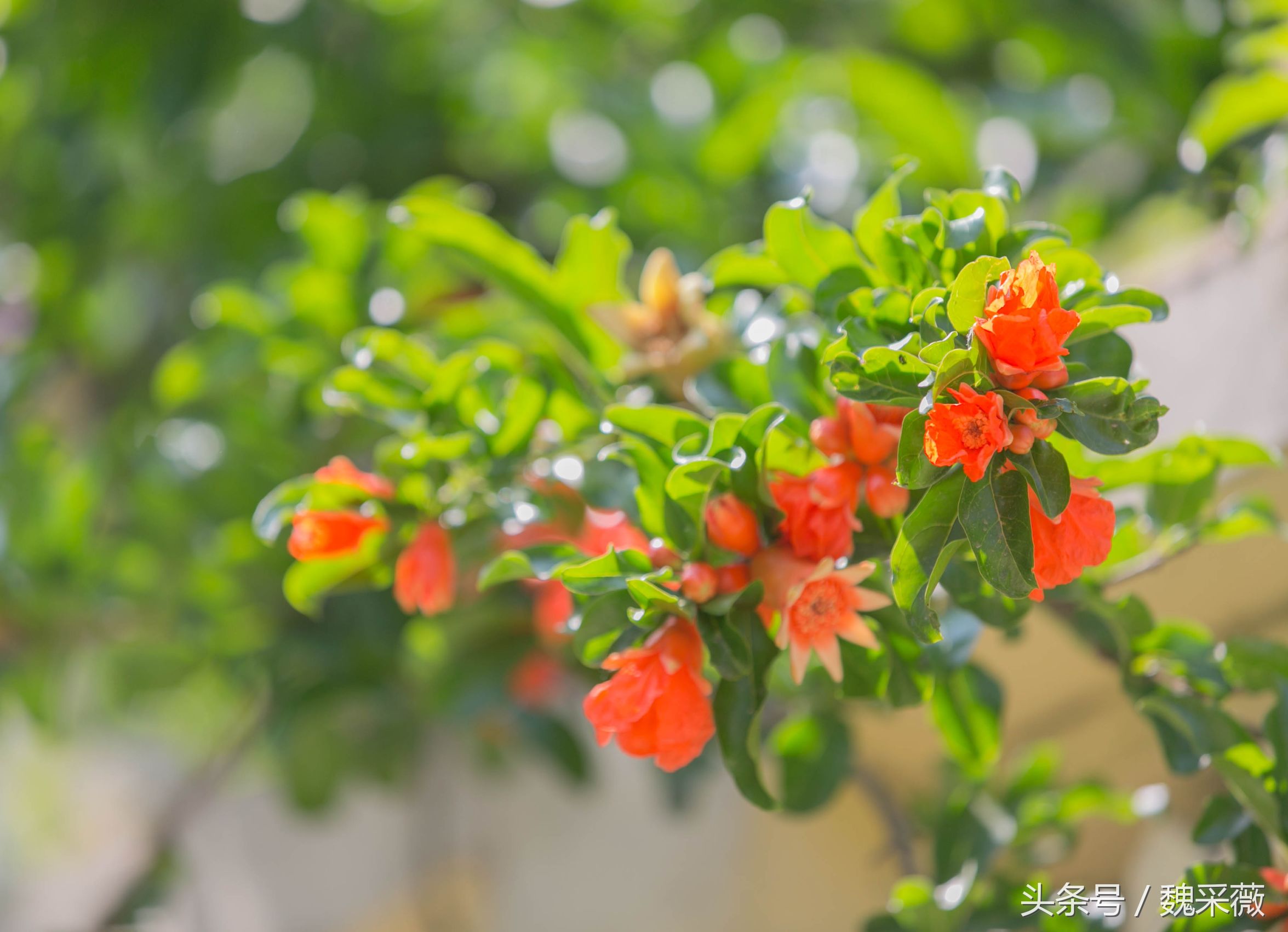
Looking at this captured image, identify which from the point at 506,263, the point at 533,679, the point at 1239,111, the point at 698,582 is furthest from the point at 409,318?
the point at 1239,111

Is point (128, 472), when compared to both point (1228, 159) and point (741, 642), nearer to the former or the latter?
point (741, 642)

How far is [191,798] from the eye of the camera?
961mm

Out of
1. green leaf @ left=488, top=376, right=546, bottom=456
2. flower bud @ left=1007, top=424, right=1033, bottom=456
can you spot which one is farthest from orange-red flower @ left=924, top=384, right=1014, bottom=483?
green leaf @ left=488, top=376, right=546, bottom=456

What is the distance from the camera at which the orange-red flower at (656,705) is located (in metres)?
0.35

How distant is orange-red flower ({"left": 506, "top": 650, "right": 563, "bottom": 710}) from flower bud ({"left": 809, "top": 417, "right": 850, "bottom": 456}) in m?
0.48

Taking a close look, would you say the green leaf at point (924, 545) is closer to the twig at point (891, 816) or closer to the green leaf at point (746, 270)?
the green leaf at point (746, 270)

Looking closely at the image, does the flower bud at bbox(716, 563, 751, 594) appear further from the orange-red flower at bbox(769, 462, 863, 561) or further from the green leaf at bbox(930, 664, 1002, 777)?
the green leaf at bbox(930, 664, 1002, 777)

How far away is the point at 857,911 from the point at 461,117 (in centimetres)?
79

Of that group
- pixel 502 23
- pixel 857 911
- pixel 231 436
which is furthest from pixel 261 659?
pixel 502 23

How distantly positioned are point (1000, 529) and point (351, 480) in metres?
0.27

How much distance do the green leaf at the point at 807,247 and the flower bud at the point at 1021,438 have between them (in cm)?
11

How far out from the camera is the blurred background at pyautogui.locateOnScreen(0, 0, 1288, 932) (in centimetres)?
65

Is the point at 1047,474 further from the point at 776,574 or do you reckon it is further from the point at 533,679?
the point at 533,679

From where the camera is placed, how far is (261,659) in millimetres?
807
